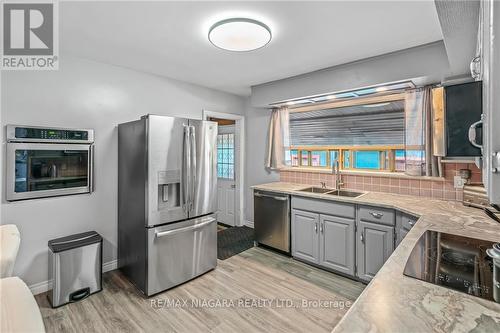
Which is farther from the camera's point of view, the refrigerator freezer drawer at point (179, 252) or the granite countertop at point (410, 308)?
the refrigerator freezer drawer at point (179, 252)

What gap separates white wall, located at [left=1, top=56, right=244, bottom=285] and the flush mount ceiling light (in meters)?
1.61

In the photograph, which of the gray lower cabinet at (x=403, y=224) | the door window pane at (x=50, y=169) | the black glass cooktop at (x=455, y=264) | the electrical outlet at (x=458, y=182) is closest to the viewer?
the black glass cooktop at (x=455, y=264)

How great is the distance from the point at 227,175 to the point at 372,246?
296cm

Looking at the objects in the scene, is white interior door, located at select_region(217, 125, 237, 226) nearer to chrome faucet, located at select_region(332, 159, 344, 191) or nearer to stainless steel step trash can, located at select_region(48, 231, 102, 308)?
chrome faucet, located at select_region(332, 159, 344, 191)

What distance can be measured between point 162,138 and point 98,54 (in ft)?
4.03

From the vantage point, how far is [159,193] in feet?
8.11

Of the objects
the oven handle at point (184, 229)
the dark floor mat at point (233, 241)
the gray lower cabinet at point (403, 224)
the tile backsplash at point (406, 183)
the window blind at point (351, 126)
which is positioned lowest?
the dark floor mat at point (233, 241)

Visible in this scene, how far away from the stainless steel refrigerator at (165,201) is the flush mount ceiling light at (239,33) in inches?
37.4

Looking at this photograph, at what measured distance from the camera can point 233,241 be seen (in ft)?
12.7

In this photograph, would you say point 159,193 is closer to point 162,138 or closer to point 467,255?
point 162,138

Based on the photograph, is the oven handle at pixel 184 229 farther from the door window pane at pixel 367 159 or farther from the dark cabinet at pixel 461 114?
the dark cabinet at pixel 461 114

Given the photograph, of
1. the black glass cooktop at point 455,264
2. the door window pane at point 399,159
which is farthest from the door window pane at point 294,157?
the black glass cooktop at point 455,264

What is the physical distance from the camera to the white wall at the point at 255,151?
14.0ft

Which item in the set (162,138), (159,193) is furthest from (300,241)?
(162,138)
